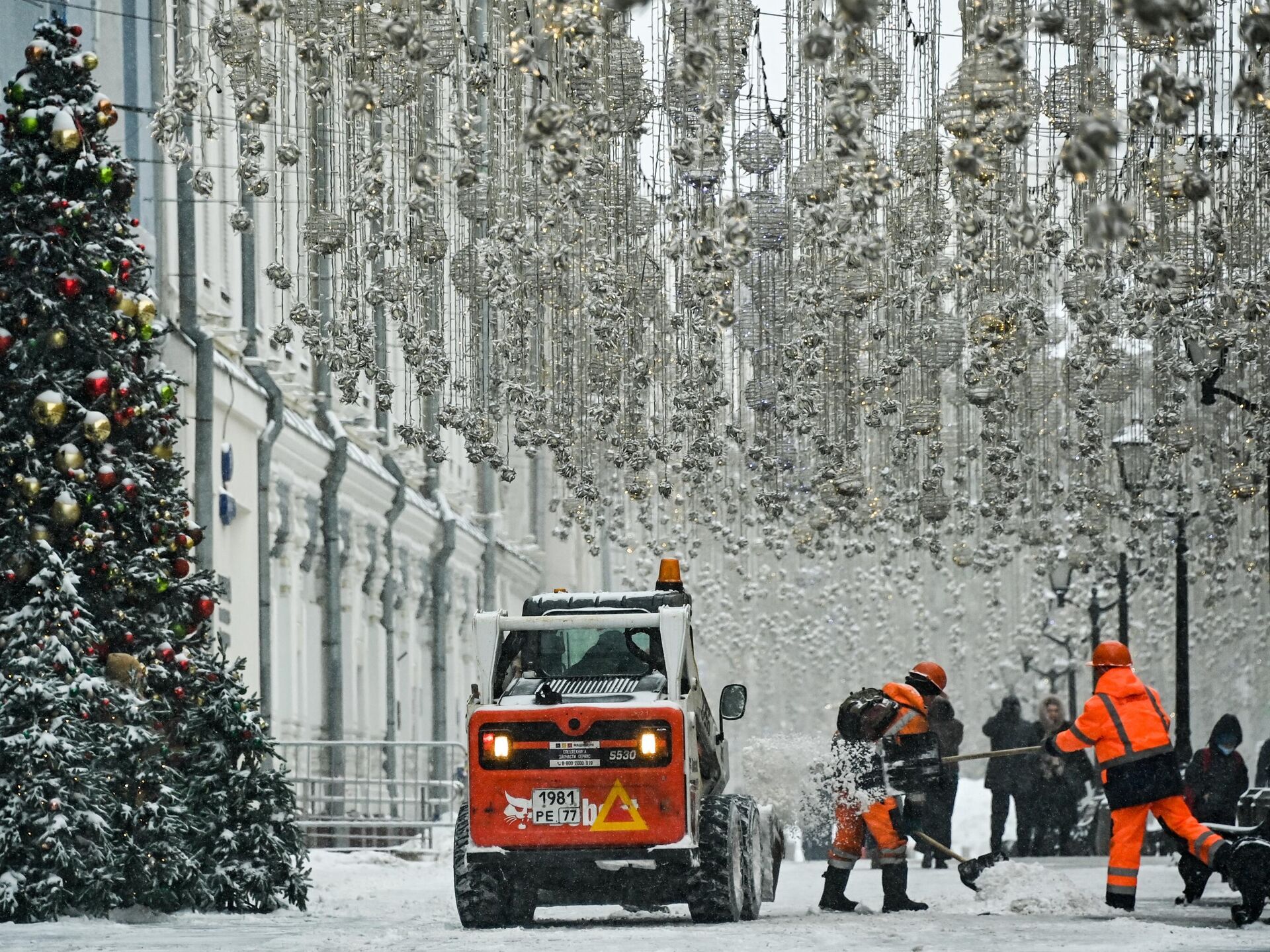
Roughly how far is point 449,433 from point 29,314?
1063 inches

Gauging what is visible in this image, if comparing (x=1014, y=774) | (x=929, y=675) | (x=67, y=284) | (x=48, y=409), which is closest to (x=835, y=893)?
(x=929, y=675)

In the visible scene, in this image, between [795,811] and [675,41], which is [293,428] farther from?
[675,41]

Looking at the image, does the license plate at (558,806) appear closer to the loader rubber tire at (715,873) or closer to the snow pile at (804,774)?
the loader rubber tire at (715,873)

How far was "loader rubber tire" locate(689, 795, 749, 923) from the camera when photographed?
45.7 ft

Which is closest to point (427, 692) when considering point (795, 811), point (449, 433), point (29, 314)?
point (449, 433)

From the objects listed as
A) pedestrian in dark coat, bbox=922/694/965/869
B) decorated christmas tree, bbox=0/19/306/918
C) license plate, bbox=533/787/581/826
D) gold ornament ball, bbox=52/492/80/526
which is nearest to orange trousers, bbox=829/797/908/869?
license plate, bbox=533/787/581/826

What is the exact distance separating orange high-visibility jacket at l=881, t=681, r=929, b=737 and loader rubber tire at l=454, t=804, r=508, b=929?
9.27 ft

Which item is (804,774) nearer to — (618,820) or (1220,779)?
(618,820)

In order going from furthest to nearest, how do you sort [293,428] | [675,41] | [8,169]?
1. [293,428]
2. [8,169]
3. [675,41]

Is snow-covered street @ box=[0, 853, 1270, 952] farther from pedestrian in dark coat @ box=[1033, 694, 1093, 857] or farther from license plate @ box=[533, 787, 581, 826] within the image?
pedestrian in dark coat @ box=[1033, 694, 1093, 857]

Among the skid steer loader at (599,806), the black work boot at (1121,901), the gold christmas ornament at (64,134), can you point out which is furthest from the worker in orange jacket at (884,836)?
the gold christmas ornament at (64,134)

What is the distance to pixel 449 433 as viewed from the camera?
41.5 m

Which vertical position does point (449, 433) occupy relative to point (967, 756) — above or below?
above

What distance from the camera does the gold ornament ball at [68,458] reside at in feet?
46.9
